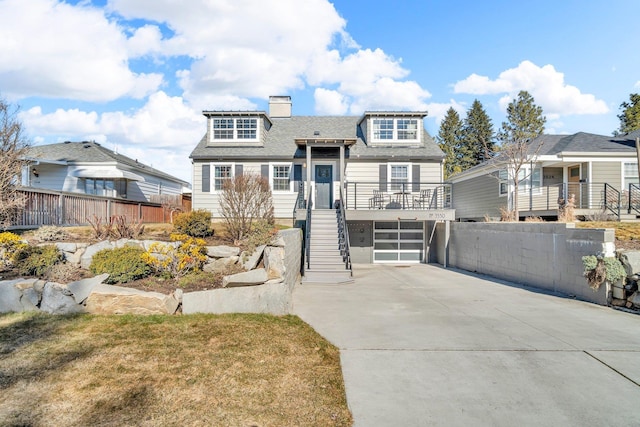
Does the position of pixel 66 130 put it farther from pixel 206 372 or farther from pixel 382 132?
pixel 206 372

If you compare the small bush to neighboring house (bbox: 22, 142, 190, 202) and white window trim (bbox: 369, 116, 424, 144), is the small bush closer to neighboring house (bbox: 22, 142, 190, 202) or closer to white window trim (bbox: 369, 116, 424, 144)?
neighboring house (bbox: 22, 142, 190, 202)

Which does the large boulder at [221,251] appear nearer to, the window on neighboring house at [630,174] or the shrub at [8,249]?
the shrub at [8,249]

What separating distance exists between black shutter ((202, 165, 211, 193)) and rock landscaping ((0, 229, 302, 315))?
366 inches

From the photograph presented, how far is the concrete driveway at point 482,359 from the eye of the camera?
135 inches

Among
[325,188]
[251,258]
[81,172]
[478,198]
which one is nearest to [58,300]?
[251,258]

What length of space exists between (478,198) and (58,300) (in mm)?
20802

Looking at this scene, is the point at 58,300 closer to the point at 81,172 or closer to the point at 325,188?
the point at 325,188

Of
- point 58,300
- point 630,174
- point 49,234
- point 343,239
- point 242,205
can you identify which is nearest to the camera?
point 58,300

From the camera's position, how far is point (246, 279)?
6.87 m

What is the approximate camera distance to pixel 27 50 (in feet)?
37.8

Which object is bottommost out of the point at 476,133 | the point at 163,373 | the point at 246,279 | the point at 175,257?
the point at 163,373

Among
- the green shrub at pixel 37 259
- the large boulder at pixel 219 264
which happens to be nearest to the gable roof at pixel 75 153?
the green shrub at pixel 37 259

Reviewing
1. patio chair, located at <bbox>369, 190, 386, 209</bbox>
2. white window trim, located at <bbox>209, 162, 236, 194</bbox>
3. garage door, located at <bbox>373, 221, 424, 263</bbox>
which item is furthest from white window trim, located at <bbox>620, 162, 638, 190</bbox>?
white window trim, located at <bbox>209, 162, 236, 194</bbox>

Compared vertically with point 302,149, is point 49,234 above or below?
below
